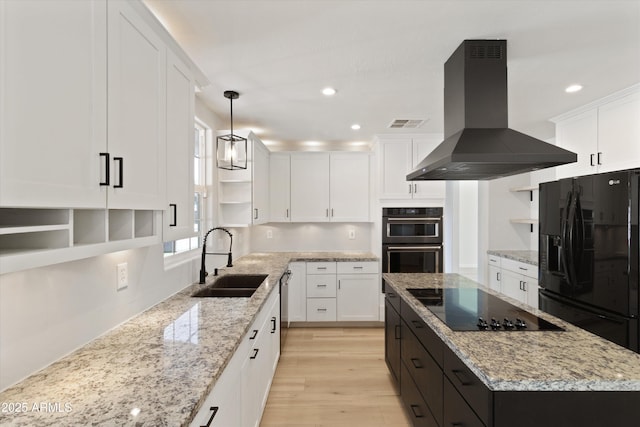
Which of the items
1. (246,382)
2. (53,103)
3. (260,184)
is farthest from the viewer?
(260,184)

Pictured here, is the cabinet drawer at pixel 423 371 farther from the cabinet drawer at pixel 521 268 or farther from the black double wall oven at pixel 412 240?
the cabinet drawer at pixel 521 268

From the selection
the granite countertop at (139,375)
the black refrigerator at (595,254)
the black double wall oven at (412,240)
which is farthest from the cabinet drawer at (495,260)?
the granite countertop at (139,375)

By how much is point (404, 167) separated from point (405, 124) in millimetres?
669

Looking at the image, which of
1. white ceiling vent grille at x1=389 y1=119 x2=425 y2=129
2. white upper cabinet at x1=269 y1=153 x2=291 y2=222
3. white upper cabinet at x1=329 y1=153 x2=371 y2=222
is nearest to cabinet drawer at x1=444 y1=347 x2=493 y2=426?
white ceiling vent grille at x1=389 y1=119 x2=425 y2=129

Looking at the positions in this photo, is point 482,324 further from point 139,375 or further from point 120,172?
point 120,172

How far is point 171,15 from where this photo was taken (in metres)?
1.65

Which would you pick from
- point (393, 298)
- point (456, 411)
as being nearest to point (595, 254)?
point (393, 298)

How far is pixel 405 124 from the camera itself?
12.0ft

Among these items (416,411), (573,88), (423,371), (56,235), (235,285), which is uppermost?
(573,88)

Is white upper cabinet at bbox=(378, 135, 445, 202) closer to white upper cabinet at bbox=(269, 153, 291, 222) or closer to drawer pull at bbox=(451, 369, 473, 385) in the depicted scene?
white upper cabinet at bbox=(269, 153, 291, 222)

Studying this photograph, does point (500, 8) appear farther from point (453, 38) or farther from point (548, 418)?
point (548, 418)

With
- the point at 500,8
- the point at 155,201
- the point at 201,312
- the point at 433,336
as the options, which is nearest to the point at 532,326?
the point at 433,336

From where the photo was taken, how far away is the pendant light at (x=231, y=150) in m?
2.83

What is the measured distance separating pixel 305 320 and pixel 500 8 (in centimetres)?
371
